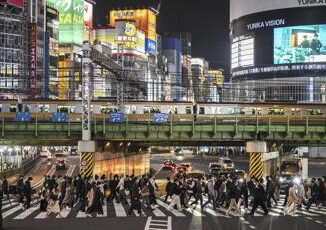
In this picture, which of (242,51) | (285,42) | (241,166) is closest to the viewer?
(241,166)

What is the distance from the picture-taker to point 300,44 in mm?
107125

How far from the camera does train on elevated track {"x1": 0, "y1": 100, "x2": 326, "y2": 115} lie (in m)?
57.8

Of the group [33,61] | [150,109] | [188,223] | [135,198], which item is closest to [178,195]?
[135,198]

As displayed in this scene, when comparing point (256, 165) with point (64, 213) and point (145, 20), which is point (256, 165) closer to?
point (64, 213)

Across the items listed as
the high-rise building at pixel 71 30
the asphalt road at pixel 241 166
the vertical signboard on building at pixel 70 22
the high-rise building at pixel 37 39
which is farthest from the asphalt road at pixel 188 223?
the vertical signboard on building at pixel 70 22

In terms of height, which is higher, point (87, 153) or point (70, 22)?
point (70, 22)

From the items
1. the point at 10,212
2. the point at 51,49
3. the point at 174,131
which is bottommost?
the point at 10,212

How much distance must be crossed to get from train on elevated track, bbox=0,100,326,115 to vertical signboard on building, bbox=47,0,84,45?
86746mm

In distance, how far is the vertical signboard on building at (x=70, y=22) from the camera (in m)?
145

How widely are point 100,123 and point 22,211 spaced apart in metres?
16.7

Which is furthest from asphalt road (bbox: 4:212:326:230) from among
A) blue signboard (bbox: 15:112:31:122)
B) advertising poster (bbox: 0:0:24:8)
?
advertising poster (bbox: 0:0:24:8)

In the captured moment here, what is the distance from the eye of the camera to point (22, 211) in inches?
1062

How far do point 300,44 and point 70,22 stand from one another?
199ft

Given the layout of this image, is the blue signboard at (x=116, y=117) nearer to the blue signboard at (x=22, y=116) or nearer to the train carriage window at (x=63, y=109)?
the blue signboard at (x=22, y=116)
